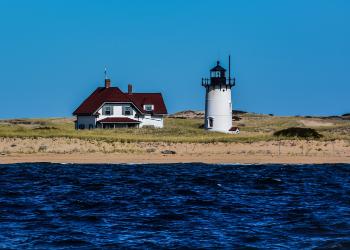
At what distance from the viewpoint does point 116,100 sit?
7312 cm

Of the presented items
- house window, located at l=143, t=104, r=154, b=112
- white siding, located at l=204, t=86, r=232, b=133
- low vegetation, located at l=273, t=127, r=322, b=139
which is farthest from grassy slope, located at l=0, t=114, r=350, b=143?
house window, located at l=143, t=104, r=154, b=112

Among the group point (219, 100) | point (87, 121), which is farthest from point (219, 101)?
point (87, 121)

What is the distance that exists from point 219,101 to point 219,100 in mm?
94

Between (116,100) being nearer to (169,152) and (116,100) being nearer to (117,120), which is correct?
(117,120)

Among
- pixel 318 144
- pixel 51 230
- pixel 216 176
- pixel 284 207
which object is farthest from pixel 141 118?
pixel 51 230

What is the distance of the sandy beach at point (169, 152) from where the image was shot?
43.1 m

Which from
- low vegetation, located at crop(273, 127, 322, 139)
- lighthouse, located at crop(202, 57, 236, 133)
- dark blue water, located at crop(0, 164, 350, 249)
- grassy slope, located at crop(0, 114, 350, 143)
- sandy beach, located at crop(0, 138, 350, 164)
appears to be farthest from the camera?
lighthouse, located at crop(202, 57, 236, 133)

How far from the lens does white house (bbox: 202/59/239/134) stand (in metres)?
70.7

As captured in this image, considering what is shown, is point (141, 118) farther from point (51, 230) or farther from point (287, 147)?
point (51, 230)

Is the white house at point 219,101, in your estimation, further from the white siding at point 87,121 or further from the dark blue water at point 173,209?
the dark blue water at point 173,209

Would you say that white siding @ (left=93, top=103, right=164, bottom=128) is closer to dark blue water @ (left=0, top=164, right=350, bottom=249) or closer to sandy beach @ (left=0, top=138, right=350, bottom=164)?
sandy beach @ (left=0, top=138, right=350, bottom=164)

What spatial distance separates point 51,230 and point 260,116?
96.3 m

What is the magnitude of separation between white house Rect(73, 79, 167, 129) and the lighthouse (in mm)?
7309

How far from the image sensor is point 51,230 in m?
18.9
